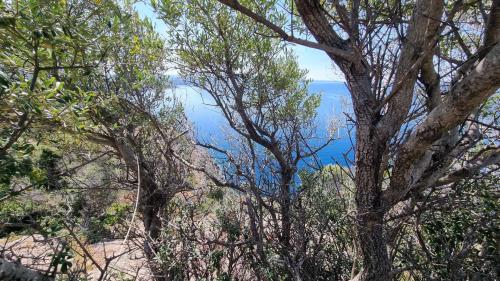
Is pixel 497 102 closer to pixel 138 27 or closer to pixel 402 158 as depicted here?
pixel 402 158

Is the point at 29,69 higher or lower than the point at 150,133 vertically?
lower

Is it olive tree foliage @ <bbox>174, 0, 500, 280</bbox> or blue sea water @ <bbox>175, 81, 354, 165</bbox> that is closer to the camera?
olive tree foliage @ <bbox>174, 0, 500, 280</bbox>

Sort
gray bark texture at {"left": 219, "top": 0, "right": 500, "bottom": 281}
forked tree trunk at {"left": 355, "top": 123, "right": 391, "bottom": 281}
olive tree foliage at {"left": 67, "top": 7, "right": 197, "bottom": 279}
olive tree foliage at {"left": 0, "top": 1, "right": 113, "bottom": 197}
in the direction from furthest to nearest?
1. olive tree foliage at {"left": 67, "top": 7, "right": 197, "bottom": 279}
2. forked tree trunk at {"left": 355, "top": 123, "right": 391, "bottom": 281}
3. gray bark texture at {"left": 219, "top": 0, "right": 500, "bottom": 281}
4. olive tree foliage at {"left": 0, "top": 1, "right": 113, "bottom": 197}

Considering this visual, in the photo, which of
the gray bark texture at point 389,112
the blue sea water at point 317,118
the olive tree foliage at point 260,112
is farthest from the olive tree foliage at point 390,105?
the blue sea water at point 317,118

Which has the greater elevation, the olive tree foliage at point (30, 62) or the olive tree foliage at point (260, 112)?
the olive tree foliage at point (260, 112)

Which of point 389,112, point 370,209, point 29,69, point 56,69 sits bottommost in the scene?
point 370,209

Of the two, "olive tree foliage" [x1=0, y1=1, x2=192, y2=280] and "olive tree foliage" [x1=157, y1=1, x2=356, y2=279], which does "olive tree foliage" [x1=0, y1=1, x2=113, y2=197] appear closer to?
"olive tree foliage" [x1=0, y1=1, x2=192, y2=280]

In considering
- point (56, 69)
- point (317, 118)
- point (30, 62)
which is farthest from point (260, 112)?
point (30, 62)

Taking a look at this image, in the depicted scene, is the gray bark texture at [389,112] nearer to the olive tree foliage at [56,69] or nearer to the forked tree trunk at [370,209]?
the forked tree trunk at [370,209]

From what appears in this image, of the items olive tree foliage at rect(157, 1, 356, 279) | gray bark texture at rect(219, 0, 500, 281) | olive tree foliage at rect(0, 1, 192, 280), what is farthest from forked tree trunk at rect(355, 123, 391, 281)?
olive tree foliage at rect(0, 1, 192, 280)

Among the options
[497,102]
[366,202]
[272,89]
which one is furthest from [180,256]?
[497,102]

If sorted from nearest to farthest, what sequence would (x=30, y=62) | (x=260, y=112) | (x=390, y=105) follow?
(x=30, y=62), (x=390, y=105), (x=260, y=112)

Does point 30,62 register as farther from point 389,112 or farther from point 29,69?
point 389,112

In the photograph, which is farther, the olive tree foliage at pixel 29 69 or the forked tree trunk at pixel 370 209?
the forked tree trunk at pixel 370 209
